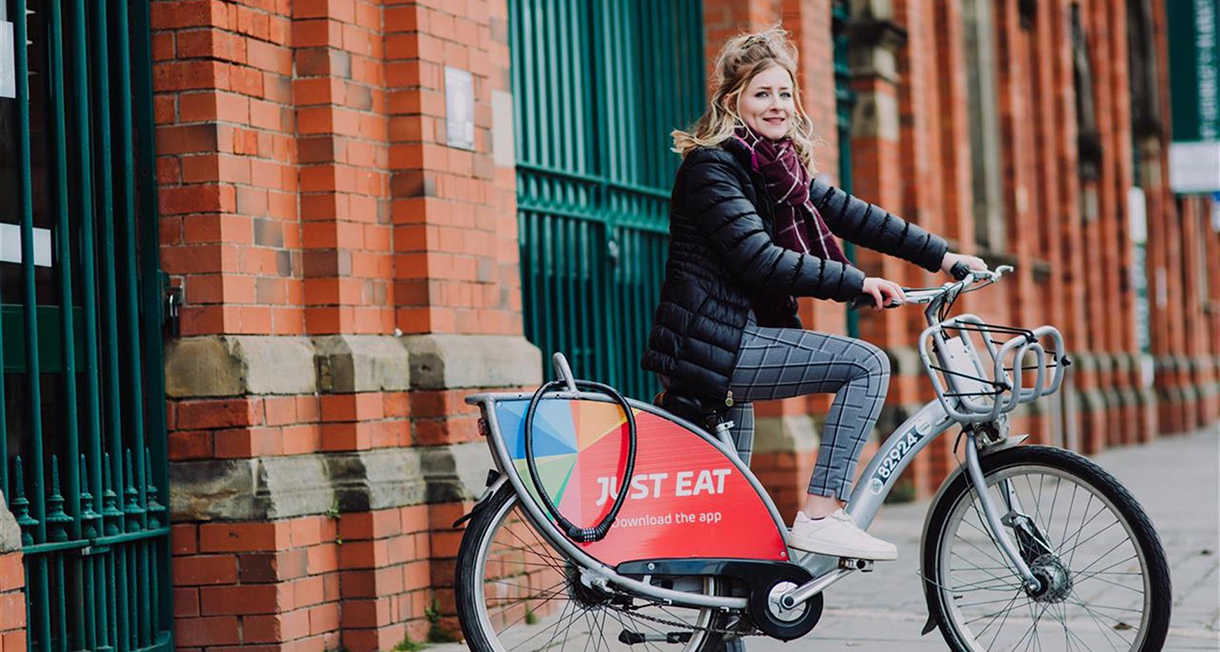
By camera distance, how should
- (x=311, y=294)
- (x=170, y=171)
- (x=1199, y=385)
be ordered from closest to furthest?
1. (x=170, y=171)
2. (x=311, y=294)
3. (x=1199, y=385)

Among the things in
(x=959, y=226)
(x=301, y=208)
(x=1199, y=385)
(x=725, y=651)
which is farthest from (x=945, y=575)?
(x=1199, y=385)

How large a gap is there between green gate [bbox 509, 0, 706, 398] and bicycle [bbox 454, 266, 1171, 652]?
298 centimetres

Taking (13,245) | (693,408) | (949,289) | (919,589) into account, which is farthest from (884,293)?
(919,589)

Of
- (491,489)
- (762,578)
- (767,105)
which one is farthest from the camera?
(767,105)

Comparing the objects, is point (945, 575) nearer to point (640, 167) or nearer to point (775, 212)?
point (775, 212)

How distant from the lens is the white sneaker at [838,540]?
4.71 meters

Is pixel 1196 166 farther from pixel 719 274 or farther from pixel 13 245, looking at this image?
pixel 13 245

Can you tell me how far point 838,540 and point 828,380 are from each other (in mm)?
423

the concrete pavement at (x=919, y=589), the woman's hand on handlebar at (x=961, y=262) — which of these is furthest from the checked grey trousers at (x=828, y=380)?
the concrete pavement at (x=919, y=589)

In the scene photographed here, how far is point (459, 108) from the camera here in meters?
6.48

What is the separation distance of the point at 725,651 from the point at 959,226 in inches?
387

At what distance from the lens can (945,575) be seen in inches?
196

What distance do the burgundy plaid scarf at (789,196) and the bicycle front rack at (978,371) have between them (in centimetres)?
36

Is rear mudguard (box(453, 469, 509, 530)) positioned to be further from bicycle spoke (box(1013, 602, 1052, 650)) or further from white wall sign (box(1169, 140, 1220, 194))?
white wall sign (box(1169, 140, 1220, 194))
